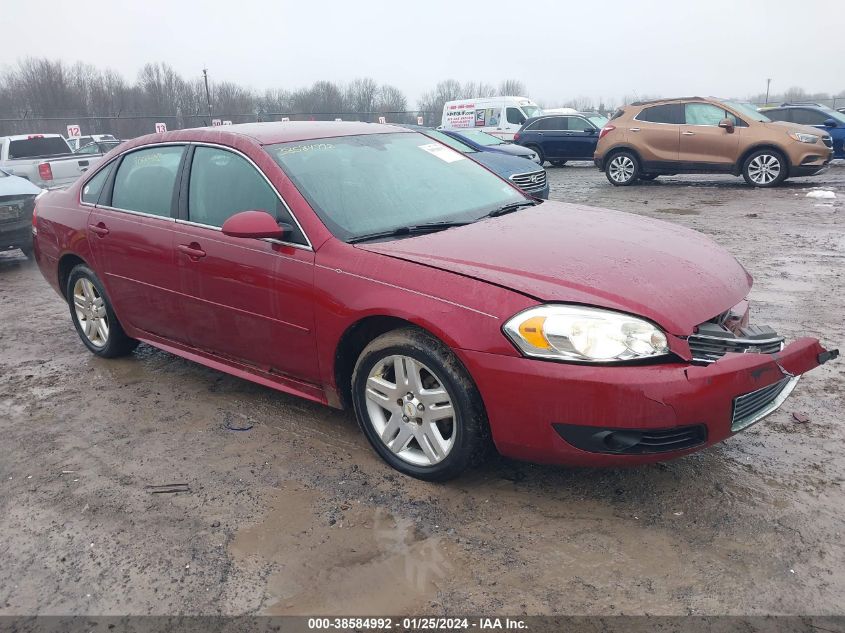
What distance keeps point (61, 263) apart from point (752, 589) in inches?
193

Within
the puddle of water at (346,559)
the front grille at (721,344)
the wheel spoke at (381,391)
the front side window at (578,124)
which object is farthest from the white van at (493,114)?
the puddle of water at (346,559)

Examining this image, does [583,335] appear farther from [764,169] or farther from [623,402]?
[764,169]

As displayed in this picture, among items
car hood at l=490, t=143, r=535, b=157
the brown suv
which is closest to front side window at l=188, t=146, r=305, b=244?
car hood at l=490, t=143, r=535, b=157

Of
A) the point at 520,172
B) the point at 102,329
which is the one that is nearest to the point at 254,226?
the point at 102,329

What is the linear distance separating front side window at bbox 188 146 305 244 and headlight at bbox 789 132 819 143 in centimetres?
1238

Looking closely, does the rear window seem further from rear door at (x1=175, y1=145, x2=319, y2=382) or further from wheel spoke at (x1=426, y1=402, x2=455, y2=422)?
wheel spoke at (x1=426, y1=402, x2=455, y2=422)

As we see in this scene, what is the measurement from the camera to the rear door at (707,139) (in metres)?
13.7

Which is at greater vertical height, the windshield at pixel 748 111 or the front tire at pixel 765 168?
the windshield at pixel 748 111

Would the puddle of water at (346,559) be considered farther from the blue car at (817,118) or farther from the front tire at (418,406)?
the blue car at (817,118)

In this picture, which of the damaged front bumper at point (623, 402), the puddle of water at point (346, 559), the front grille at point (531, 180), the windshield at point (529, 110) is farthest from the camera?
the windshield at point (529, 110)

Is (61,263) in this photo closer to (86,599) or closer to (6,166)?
(86,599)

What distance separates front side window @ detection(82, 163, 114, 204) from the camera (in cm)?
488

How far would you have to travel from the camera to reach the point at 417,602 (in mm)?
2492

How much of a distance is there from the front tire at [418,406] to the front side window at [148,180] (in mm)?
→ 1850
